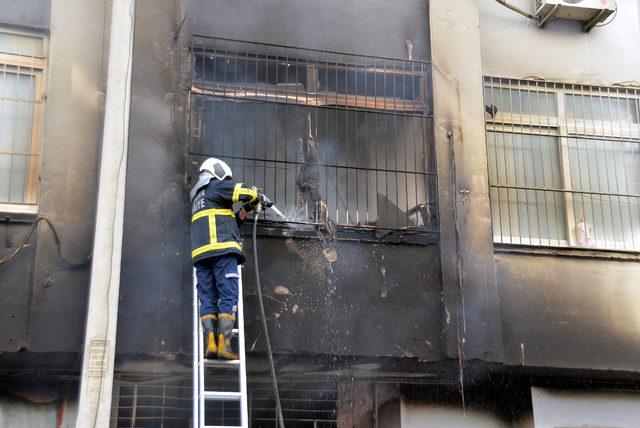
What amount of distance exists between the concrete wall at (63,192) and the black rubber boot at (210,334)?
3.58ft

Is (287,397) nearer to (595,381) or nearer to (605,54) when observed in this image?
(595,381)

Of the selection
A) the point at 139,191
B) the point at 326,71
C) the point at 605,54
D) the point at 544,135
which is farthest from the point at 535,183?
the point at 139,191

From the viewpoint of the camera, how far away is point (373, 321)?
812 cm

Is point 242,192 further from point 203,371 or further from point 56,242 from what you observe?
point 56,242

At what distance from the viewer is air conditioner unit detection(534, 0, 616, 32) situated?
977 centimetres

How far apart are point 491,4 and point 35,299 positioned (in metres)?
5.59

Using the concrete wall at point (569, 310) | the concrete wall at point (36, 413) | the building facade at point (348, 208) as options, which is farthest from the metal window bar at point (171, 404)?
the concrete wall at point (569, 310)

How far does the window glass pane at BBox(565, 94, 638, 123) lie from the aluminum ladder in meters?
4.38

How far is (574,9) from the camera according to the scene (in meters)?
9.83

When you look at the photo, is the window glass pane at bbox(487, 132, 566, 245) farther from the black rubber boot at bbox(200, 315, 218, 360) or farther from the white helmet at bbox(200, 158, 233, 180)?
the black rubber boot at bbox(200, 315, 218, 360)

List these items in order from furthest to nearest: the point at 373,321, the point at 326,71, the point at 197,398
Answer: the point at 326,71 < the point at 373,321 < the point at 197,398

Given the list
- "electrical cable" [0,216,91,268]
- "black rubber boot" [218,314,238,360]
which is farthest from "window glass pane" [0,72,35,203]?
"black rubber boot" [218,314,238,360]

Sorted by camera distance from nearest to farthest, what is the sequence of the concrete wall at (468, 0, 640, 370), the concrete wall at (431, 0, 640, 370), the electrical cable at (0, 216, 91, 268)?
the electrical cable at (0, 216, 91, 268)
the concrete wall at (431, 0, 640, 370)
the concrete wall at (468, 0, 640, 370)

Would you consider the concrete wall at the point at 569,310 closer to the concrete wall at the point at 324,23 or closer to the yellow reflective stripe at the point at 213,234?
the concrete wall at the point at 324,23
